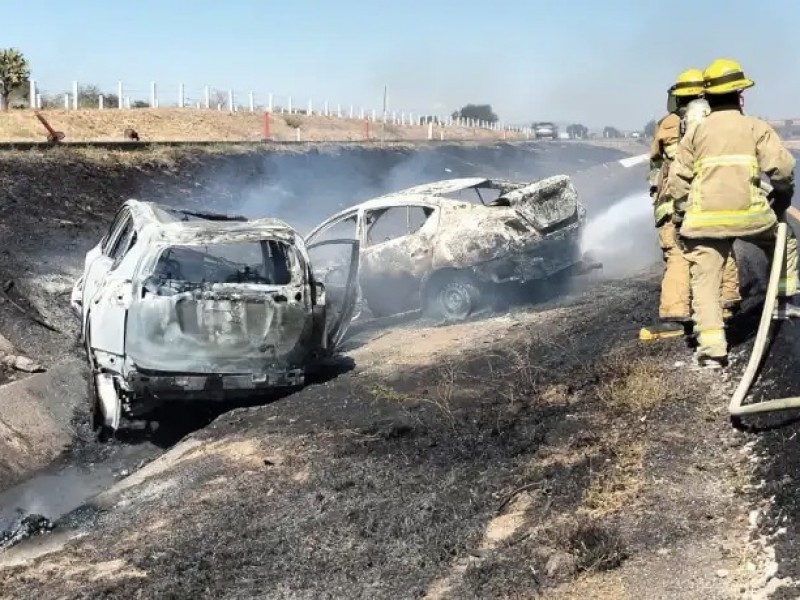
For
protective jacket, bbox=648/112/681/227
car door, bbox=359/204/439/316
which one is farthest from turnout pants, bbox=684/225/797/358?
car door, bbox=359/204/439/316

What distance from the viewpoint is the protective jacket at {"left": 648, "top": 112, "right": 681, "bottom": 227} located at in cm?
756

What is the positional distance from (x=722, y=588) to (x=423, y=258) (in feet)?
24.6

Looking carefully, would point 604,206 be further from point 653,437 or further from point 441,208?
point 653,437

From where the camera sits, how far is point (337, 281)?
433 inches

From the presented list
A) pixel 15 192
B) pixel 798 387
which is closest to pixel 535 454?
pixel 798 387

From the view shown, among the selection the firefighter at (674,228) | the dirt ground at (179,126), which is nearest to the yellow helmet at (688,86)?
the firefighter at (674,228)

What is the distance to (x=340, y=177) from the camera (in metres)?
25.8

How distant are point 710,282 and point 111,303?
4701 millimetres

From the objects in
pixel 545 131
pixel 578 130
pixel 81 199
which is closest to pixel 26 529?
pixel 81 199

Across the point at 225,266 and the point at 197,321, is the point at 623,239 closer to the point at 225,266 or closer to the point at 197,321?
the point at 225,266

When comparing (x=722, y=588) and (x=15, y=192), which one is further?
(x=15, y=192)

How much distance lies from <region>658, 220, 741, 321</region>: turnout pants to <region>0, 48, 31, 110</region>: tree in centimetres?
4196

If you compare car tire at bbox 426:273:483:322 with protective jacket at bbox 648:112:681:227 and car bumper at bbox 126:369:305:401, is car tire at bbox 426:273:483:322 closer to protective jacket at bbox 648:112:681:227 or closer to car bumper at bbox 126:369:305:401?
car bumper at bbox 126:369:305:401

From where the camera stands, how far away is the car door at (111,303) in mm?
7812
